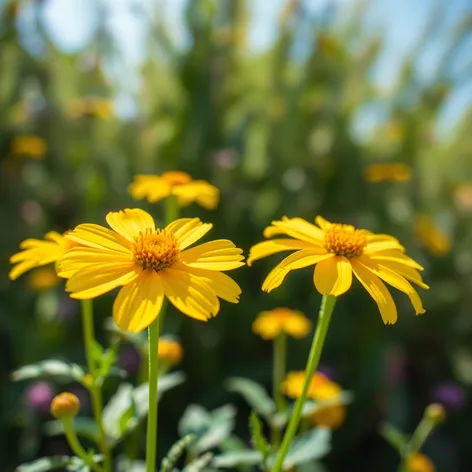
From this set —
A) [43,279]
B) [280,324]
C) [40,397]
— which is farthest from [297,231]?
[43,279]

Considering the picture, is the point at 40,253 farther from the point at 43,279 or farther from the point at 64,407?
the point at 43,279

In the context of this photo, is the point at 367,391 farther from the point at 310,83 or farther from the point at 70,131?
the point at 70,131

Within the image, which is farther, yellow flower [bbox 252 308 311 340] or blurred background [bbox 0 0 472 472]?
blurred background [bbox 0 0 472 472]

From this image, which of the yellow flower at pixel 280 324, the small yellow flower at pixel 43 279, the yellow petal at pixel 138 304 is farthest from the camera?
the small yellow flower at pixel 43 279

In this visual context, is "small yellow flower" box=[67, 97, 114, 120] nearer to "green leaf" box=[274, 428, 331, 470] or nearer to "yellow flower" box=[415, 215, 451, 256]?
"yellow flower" box=[415, 215, 451, 256]

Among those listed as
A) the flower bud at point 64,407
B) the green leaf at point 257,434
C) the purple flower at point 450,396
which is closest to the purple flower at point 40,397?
the flower bud at point 64,407

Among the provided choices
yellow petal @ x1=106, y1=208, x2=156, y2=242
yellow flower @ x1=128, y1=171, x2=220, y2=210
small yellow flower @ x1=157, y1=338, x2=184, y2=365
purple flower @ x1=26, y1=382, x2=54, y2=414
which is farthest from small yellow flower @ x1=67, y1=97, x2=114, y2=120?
yellow petal @ x1=106, y1=208, x2=156, y2=242

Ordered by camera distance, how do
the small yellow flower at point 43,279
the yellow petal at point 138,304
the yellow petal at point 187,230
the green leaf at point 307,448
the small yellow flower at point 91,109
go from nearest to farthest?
the yellow petal at point 138,304
the yellow petal at point 187,230
the green leaf at point 307,448
the small yellow flower at point 43,279
the small yellow flower at point 91,109

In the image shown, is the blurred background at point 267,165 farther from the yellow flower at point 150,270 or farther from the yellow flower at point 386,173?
the yellow flower at point 150,270
